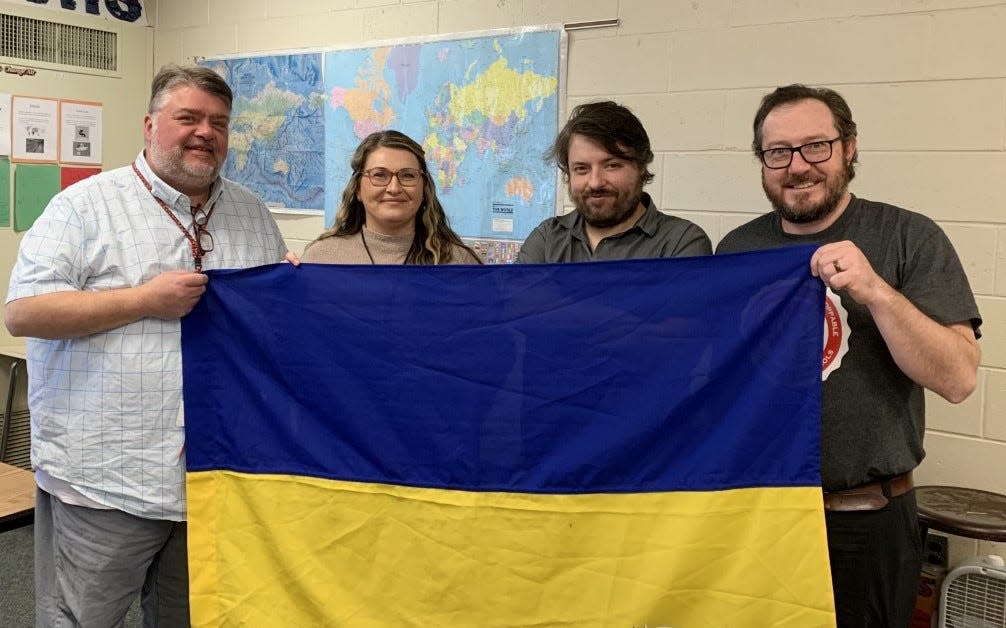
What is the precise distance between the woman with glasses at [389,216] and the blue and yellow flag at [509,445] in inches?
14.7

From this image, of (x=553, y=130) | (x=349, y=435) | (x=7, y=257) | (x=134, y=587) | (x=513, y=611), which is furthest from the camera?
(x=7, y=257)

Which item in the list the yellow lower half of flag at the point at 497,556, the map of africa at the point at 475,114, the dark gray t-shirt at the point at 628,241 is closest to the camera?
the yellow lower half of flag at the point at 497,556

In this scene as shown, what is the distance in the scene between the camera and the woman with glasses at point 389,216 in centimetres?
215

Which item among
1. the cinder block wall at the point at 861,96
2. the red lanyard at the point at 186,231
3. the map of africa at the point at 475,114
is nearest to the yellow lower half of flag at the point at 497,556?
the red lanyard at the point at 186,231

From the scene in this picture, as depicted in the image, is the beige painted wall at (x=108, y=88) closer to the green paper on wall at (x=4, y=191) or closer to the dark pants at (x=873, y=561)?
the green paper on wall at (x=4, y=191)

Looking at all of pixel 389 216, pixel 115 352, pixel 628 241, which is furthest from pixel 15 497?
pixel 628 241

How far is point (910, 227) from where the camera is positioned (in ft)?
5.46

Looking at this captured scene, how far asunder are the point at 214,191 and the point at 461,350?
0.78 m

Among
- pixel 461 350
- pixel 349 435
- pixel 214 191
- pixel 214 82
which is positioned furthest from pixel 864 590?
pixel 214 82

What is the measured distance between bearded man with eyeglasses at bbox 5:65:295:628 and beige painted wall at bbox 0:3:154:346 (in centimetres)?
238

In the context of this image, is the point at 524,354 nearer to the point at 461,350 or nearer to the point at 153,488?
the point at 461,350

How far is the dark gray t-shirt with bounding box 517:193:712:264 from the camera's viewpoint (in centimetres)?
187

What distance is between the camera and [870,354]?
64.9 inches

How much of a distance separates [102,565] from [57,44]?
3.06 meters
